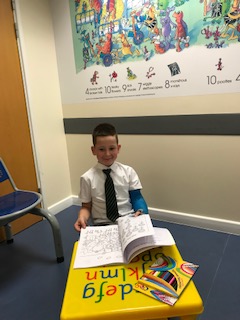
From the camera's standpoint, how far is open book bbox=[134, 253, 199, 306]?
0.89 meters

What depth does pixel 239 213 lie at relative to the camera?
202cm

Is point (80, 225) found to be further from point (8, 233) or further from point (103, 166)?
point (8, 233)

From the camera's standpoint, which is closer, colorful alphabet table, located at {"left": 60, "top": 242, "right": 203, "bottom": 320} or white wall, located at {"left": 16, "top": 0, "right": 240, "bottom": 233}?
colorful alphabet table, located at {"left": 60, "top": 242, "right": 203, "bottom": 320}

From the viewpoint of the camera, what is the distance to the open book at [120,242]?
3.42 ft

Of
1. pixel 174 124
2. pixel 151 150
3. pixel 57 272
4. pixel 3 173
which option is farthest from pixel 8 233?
pixel 174 124

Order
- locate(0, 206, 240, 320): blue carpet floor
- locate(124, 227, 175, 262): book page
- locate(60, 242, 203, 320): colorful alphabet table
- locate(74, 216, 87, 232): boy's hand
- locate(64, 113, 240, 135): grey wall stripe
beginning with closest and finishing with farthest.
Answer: locate(60, 242, 203, 320): colorful alphabet table, locate(124, 227, 175, 262): book page, locate(74, 216, 87, 232): boy's hand, locate(0, 206, 240, 320): blue carpet floor, locate(64, 113, 240, 135): grey wall stripe

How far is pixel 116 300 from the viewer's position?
893 millimetres

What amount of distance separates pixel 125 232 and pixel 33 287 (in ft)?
2.90

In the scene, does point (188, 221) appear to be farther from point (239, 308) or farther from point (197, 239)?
point (239, 308)

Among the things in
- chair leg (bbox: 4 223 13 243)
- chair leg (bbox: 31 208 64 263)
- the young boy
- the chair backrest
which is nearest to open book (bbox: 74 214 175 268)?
the young boy

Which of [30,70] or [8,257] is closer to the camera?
[8,257]

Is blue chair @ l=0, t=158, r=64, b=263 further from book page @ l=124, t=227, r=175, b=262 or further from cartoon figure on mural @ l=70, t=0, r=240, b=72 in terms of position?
cartoon figure on mural @ l=70, t=0, r=240, b=72

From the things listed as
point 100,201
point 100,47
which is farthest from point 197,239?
point 100,47

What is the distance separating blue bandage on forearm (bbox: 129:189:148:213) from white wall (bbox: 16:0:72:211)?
1.16m
